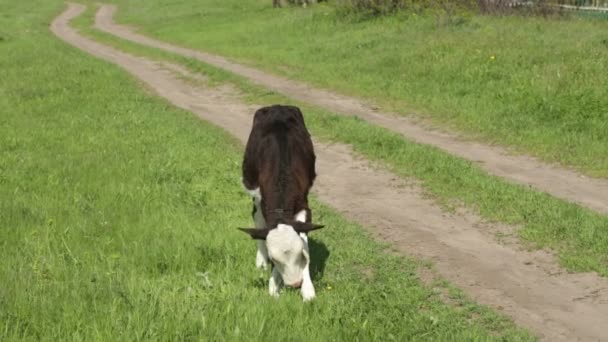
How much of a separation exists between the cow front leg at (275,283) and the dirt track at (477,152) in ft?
16.9

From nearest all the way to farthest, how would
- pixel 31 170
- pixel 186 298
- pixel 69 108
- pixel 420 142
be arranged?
pixel 186 298
pixel 31 170
pixel 420 142
pixel 69 108

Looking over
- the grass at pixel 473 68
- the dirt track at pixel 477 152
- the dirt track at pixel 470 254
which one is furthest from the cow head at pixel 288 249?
the grass at pixel 473 68

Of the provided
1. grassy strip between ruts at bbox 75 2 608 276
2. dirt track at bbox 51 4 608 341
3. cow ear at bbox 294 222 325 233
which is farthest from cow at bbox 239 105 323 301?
grassy strip between ruts at bbox 75 2 608 276

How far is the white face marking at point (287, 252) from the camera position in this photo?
5.70 metres

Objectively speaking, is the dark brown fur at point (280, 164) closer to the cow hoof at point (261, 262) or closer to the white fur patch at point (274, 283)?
the white fur patch at point (274, 283)

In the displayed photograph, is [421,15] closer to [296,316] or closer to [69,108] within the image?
[69,108]

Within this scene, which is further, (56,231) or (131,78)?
(131,78)

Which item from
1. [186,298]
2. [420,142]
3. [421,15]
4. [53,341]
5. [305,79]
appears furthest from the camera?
[421,15]

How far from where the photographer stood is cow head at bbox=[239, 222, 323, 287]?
5703mm

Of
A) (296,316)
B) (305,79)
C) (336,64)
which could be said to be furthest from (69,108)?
(296,316)

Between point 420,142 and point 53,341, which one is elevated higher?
point 53,341

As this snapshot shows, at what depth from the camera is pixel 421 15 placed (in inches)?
1016

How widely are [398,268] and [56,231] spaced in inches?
142

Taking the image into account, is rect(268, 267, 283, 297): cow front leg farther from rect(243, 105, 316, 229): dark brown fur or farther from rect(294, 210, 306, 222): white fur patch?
rect(294, 210, 306, 222): white fur patch
